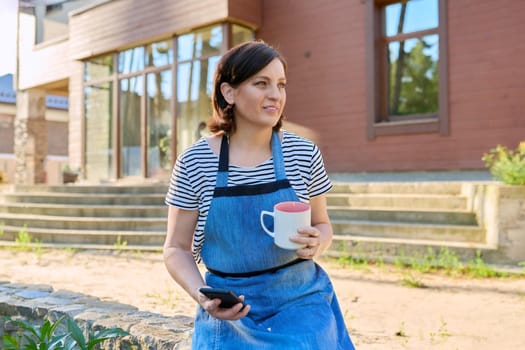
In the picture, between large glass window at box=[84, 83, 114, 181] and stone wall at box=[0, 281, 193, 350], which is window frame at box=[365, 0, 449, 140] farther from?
large glass window at box=[84, 83, 114, 181]

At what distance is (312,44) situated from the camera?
29.9ft

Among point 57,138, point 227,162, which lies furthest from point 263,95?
point 57,138

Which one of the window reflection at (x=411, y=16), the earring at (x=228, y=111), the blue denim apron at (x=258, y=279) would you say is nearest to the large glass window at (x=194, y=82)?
the window reflection at (x=411, y=16)

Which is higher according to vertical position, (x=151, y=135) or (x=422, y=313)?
(x=151, y=135)

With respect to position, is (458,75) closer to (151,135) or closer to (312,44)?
(312,44)

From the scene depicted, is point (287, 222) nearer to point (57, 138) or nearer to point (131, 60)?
point (131, 60)

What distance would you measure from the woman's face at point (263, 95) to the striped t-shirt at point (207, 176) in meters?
0.13

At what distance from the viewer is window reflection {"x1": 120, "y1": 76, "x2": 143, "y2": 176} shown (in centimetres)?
1120

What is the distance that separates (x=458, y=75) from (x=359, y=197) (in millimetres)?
2648

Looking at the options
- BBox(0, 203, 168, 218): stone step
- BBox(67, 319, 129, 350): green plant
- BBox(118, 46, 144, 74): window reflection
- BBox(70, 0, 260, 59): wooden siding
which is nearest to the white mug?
BBox(67, 319, 129, 350): green plant

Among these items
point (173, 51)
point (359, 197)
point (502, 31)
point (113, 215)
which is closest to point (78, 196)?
point (113, 215)

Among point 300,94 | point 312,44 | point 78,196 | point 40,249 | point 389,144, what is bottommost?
point 40,249

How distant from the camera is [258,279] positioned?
5.24 ft

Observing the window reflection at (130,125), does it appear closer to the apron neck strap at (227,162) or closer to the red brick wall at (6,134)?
the apron neck strap at (227,162)
